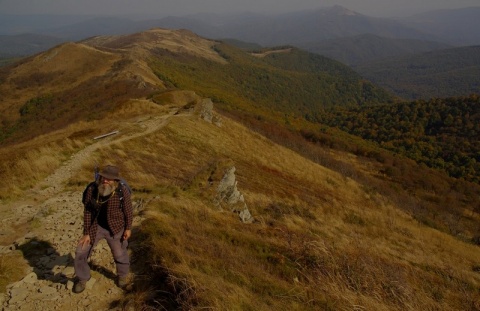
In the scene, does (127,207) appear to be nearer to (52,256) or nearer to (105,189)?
(105,189)

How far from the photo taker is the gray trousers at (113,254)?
6238mm

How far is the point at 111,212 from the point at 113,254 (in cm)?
86

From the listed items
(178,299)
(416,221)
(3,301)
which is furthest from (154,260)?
(416,221)

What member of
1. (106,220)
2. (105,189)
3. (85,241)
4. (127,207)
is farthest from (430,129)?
(85,241)

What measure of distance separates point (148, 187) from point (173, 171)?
5.73 metres

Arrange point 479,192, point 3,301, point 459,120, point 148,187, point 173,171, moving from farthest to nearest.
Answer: point 459,120 → point 479,192 → point 173,171 → point 148,187 → point 3,301

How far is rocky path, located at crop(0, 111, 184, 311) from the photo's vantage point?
6.22 meters

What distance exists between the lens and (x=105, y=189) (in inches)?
243

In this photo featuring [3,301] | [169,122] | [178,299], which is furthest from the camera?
[169,122]

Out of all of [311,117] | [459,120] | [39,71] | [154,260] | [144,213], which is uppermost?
[154,260]

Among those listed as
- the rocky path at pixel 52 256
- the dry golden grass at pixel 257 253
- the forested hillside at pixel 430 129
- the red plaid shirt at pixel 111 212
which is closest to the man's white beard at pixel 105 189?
the red plaid shirt at pixel 111 212

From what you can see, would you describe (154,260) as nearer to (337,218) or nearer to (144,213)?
(144,213)

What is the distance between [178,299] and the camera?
18.3ft

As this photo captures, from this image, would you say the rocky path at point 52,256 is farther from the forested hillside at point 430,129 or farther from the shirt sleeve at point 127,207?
the forested hillside at point 430,129
